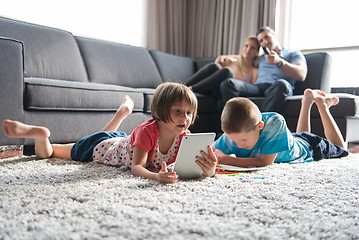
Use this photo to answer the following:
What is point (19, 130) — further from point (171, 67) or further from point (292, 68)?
point (171, 67)

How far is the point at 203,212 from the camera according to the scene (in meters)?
0.76

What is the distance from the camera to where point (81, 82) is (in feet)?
7.05

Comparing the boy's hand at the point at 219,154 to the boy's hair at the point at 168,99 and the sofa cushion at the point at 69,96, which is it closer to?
the boy's hair at the point at 168,99

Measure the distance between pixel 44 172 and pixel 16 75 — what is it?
0.67 metres

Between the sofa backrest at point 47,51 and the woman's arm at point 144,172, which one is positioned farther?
the sofa backrest at point 47,51

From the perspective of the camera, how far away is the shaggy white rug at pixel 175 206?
0.64 meters

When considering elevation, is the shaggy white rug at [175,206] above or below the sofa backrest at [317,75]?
below

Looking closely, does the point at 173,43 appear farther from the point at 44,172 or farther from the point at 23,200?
the point at 23,200

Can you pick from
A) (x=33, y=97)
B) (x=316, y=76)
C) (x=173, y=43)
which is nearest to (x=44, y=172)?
(x=33, y=97)

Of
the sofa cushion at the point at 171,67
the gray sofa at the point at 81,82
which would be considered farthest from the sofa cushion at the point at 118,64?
the sofa cushion at the point at 171,67

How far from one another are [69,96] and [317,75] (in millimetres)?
2095

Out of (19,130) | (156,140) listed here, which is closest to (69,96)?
(19,130)

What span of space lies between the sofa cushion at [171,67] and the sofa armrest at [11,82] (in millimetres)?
1775

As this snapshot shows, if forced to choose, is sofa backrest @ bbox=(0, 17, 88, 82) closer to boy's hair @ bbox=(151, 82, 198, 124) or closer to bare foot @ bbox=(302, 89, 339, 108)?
boy's hair @ bbox=(151, 82, 198, 124)
